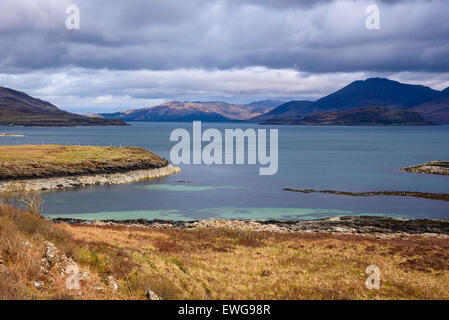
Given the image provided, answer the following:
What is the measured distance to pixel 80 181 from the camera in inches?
3059

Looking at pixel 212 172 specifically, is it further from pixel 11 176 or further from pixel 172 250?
pixel 172 250

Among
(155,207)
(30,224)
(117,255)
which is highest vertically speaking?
(30,224)

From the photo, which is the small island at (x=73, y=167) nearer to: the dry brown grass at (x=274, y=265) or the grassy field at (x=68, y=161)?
the grassy field at (x=68, y=161)

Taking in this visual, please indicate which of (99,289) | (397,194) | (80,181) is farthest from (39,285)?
(397,194)

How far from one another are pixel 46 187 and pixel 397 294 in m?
66.9

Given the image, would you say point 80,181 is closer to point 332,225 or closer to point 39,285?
point 332,225

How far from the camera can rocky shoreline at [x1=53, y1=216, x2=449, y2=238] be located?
44312mm

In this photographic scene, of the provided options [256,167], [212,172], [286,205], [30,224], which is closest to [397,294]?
[30,224]

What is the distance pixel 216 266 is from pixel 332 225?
2638 cm

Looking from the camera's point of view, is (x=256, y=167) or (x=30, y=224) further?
(x=256, y=167)

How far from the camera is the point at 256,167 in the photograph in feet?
369

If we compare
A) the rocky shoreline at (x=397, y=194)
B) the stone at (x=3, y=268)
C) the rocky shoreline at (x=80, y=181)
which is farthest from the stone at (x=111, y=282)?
the rocky shoreline at (x=397, y=194)

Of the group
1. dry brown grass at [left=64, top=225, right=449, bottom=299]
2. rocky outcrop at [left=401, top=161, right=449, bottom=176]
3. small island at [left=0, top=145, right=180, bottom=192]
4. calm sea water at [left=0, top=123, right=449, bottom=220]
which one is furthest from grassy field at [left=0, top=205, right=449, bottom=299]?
rocky outcrop at [left=401, top=161, right=449, bottom=176]

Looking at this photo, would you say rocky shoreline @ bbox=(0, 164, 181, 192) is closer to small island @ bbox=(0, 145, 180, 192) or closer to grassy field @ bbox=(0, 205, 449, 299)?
small island @ bbox=(0, 145, 180, 192)
